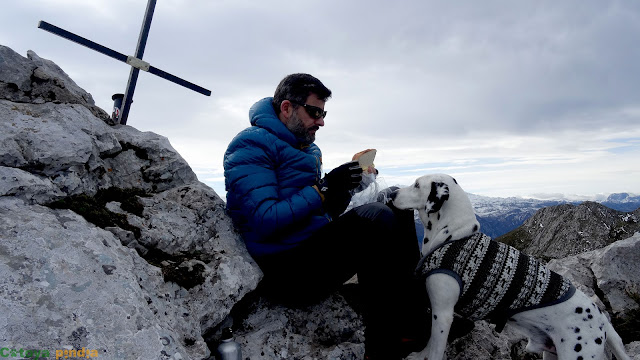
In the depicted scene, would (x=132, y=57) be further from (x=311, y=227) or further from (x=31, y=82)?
(x=311, y=227)

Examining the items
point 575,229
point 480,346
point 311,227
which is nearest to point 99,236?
point 311,227

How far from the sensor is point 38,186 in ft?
10.1

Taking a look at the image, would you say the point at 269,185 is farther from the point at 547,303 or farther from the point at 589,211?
the point at 589,211

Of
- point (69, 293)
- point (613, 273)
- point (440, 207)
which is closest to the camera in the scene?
point (69, 293)

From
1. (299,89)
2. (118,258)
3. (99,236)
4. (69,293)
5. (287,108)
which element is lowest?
(69,293)

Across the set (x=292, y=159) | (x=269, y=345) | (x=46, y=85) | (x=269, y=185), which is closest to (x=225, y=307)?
(x=269, y=345)

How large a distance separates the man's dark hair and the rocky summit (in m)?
1.71

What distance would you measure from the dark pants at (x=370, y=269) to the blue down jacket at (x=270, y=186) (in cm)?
26

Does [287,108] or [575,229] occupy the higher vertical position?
[287,108]

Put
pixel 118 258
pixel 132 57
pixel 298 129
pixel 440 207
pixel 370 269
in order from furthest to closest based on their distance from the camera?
pixel 132 57
pixel 298 129
pixel 440 207
pixel 370 269
pixel 118 258

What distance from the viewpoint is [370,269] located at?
3.96 m

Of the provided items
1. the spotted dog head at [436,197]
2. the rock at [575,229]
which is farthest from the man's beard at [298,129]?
the rock at [575,229]

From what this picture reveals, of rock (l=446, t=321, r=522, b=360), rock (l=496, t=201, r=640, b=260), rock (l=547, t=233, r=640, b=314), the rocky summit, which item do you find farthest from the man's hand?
rock (l=496, t=201, r=640, b=260)

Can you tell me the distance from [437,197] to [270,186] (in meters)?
2.15
